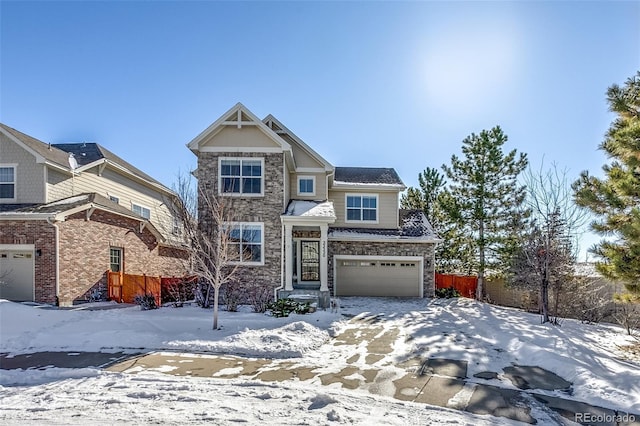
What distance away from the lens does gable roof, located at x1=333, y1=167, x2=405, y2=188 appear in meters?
20.3

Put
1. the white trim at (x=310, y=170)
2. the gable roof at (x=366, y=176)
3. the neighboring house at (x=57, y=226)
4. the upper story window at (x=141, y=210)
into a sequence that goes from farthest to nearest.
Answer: the upper story window at (x=141, y=210) → the gable roof at (x=366, y=176) → the white trim at (x=310, y=170) → the neighboring house at (x=57, y=226)

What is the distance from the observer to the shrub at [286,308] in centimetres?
1213

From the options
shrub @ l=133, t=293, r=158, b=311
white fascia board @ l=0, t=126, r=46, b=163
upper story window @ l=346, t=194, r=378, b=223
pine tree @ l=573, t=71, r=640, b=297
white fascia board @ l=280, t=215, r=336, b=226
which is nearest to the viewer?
pine tree @ l=573, t=71, r=640, b=297

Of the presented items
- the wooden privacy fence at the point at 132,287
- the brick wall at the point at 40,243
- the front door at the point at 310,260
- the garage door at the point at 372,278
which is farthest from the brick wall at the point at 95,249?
the garage door at the point at 372,278

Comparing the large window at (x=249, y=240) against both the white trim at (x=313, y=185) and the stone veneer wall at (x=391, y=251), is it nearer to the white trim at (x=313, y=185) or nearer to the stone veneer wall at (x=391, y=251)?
the white trim at (x=313, y=185)

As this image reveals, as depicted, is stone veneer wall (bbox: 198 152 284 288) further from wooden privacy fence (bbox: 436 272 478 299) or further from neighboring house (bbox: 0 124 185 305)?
wooden privacy fence (bbox: 436 272 478 299)

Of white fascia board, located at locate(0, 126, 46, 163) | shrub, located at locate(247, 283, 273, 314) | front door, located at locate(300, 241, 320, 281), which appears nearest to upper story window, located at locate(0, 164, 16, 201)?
white fascia board, located at locate(0, 126, 46, 163)

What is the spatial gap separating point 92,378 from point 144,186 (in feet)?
58.0

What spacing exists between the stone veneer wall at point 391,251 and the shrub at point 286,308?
225 inches

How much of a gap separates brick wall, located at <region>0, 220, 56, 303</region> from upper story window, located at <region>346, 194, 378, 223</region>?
1303 centimetres

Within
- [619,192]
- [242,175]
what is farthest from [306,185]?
[619,192]

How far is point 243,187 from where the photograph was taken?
15336 mm

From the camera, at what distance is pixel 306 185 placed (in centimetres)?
1834

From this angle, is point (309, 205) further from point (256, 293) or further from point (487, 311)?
point (487, 311)
